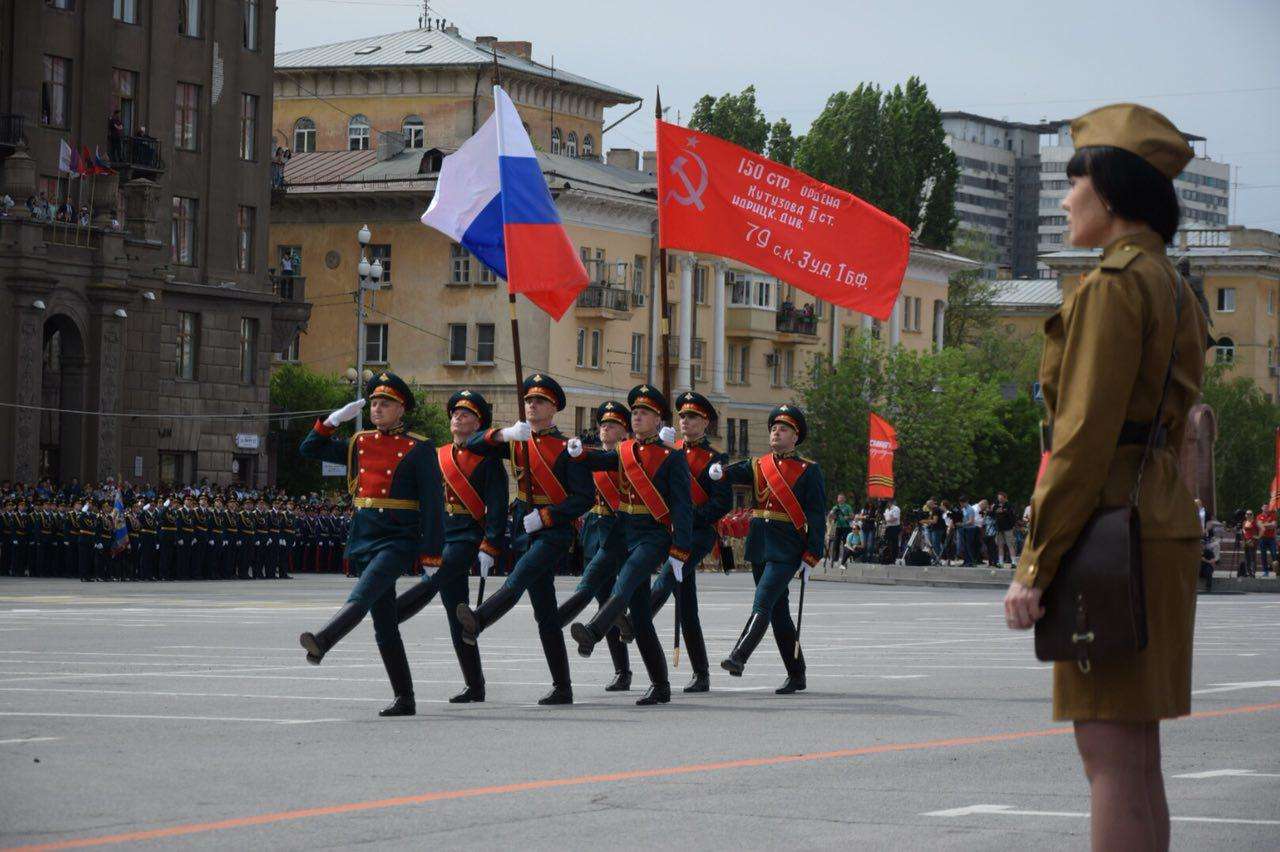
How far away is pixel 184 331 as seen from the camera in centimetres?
5906

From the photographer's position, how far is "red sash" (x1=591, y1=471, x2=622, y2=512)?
637 inches

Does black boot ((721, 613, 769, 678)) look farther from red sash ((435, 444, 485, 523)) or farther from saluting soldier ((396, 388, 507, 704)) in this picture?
red sash ((435, 444, 485, 523))

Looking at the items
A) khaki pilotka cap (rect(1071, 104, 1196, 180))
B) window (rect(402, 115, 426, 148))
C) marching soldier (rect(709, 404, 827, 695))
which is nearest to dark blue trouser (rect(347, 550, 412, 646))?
marching soldier (rect(709, 404, 827, 695))

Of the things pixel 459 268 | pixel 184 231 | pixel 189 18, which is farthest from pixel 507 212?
pixel 459 268

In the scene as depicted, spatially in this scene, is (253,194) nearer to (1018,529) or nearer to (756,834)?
(1018,529)

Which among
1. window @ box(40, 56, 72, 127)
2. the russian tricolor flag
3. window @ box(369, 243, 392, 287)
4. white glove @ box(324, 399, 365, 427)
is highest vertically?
window @ box(40, 56, 72, 127)

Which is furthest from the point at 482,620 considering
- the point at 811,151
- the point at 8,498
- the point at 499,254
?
the point at 811,151

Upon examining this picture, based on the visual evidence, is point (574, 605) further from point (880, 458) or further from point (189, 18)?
point (189, 18)

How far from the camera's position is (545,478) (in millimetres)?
15555

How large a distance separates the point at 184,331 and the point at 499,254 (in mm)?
41656

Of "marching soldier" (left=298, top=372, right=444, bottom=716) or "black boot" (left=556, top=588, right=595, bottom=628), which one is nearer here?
"marching soldier" (left=298, top=372, right=444, bottom=716)

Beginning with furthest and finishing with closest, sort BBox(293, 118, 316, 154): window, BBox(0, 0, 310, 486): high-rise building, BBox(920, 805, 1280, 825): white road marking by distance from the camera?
BBox(293, 118, 316, 154): window < BBox(0, 0, 310, 486): high-rise building < BBox(920, 805, 1280, 825): white road marking

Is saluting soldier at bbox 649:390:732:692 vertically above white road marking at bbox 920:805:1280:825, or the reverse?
saluting soldier at bbox 649:390:732:692

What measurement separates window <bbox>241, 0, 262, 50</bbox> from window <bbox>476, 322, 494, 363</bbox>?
1703 cm
